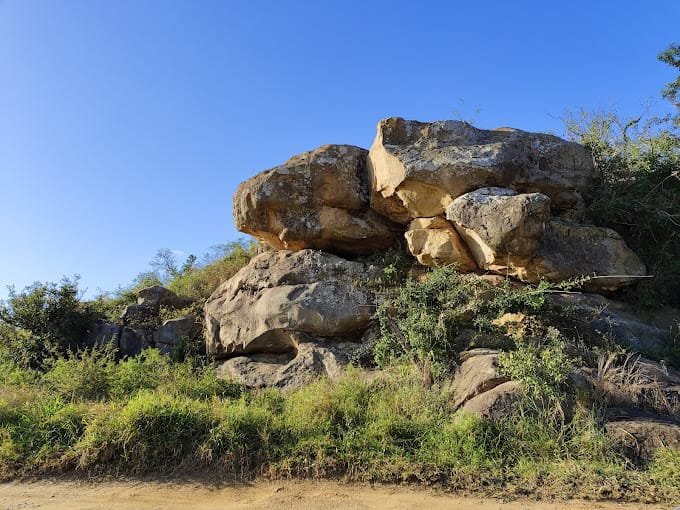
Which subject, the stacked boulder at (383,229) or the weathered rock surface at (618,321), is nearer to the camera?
the weathered rock surface at (618,321)

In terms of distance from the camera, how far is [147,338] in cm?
943

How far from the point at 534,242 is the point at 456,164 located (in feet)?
6.46

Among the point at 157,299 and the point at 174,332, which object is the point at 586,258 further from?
the point at 157,299

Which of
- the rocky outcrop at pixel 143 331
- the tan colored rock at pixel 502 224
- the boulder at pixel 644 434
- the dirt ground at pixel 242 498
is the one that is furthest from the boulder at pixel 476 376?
the rocky outcrop at pixel 143 331

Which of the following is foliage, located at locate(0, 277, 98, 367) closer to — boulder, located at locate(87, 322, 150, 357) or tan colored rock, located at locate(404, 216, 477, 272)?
boulder, located at locate(87, 322, 150, 357)

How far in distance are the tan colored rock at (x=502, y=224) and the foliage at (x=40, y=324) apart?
Result: 7444mm

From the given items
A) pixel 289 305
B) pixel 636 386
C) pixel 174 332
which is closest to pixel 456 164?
pixel 289 305

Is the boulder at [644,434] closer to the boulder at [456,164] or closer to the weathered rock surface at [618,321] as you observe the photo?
the weathered rock surface at [618,321]

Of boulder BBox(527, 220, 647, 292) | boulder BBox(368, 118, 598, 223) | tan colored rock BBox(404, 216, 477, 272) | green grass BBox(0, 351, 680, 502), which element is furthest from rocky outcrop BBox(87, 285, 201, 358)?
boulder BBox(527, 220, 647, 292)

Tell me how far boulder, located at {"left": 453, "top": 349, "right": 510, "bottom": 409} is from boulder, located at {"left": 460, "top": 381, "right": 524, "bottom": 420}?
12 cm

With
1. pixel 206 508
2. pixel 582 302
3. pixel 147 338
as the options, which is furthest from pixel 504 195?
pixel 147 338

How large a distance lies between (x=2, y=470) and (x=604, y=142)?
474 inches

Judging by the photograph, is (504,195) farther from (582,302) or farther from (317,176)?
(317,176)

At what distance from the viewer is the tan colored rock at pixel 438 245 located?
863 cm
